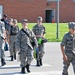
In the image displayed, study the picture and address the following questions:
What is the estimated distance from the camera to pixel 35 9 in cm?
5725

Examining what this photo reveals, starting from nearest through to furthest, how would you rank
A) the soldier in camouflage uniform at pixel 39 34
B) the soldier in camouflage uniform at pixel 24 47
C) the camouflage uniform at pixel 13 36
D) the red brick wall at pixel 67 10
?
the soldier in camouflage uniform at pixel 24 47 → the soldier in camouflage uniform at pixel 39 34 → the camouflage uniform at pixel 13 36 → the red brick wall at pixel 67 10

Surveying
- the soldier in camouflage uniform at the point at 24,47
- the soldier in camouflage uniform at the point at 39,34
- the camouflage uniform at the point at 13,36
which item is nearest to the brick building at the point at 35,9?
the camouflage uniform at the point at 13,36

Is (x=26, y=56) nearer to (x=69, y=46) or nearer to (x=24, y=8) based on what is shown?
(x=69, y=46)

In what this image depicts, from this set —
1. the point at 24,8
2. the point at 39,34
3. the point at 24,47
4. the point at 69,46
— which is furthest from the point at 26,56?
the point at 24,8

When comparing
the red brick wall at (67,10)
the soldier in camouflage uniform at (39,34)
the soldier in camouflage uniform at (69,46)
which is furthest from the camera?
the red brick wall at (67,10)

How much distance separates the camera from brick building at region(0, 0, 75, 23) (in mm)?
56469

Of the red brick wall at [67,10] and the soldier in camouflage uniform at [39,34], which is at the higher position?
the red brick wall at [67,10]

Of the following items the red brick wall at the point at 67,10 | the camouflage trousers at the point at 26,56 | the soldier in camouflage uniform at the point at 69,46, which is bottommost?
the camouflage trousers at the point at 26,56

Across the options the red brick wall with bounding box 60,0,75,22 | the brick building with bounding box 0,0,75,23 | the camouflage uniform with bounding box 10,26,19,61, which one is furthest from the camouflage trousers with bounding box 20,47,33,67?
the red brick wall with bounding box 60,0,75,22

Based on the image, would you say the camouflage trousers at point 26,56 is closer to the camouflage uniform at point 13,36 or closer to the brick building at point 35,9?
the camouflage uniform at point 13,36

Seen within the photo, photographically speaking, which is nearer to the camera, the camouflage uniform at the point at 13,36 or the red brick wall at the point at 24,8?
the camouflage uniform at the point at 13,36

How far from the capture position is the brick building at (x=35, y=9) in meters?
56.5

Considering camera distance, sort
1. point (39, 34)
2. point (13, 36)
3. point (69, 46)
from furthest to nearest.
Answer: point (13, 36), point (39, 34), point (69, 46)

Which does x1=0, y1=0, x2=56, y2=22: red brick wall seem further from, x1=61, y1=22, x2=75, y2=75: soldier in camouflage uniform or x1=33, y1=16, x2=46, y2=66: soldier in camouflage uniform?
x1=61, y1=22, x2=75, y2=75: soldier in camouflage uniform
